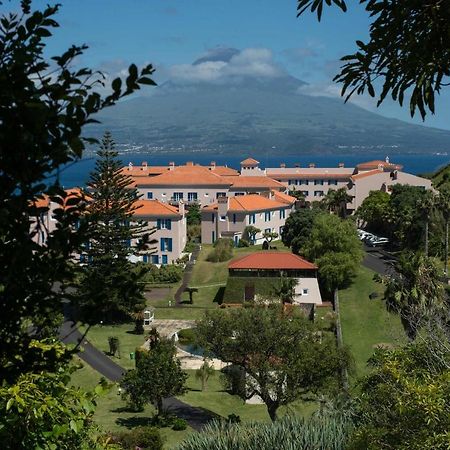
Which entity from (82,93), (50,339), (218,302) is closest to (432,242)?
(218,302)

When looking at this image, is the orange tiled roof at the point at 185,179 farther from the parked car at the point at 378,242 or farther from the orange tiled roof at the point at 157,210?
the parked car at the point at 378,242

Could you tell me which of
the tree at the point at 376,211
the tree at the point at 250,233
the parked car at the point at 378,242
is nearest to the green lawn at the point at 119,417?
the tree at the point at 250,233

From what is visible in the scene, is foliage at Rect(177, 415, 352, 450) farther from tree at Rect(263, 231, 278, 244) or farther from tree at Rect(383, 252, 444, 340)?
tree at Rect(263, 231, 278, 244)

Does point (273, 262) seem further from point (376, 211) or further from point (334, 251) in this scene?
point (376, 211)

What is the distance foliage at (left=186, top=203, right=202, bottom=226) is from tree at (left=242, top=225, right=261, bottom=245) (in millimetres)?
7687

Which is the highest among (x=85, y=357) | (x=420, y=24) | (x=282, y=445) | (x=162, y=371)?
(x=420, y=24)

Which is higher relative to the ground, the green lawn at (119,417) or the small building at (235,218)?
the small building at (235,218)

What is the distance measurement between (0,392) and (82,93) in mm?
3656

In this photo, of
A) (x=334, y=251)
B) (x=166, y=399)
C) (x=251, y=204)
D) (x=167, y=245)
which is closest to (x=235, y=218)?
(x=251, y=204)

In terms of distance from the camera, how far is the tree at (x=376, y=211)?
62.9 meters

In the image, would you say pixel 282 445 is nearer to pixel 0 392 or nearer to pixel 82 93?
pixel 0 392

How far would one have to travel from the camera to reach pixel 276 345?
25.8 m

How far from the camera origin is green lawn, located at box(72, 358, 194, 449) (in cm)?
2373

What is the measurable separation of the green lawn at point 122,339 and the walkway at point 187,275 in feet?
15.0
